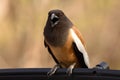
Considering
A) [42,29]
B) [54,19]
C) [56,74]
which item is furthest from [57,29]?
[42,29]

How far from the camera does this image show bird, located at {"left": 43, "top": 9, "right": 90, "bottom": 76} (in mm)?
3500

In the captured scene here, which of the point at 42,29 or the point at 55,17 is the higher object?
the point at 55,17

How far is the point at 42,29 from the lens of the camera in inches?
229

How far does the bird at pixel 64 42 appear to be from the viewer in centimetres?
350

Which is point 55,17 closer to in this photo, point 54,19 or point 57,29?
point 54,19

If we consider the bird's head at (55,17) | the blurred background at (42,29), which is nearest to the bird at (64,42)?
the bird's head at (55,17)

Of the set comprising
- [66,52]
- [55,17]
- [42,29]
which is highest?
[55,17]

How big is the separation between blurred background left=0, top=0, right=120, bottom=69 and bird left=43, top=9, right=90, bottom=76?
180 cm

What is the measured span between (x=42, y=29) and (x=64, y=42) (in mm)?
2343

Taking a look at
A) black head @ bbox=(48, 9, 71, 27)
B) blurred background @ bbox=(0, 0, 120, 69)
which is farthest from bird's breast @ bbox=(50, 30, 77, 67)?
blurred background @ bbox=(0, 0, 120, 69)

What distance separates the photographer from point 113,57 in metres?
5.50

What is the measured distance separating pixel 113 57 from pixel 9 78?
3106 millimetres

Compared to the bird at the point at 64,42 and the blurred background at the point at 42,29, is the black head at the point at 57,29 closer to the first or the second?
the bird at the point at 64,42

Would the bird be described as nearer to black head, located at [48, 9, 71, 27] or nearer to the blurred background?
black head, located at [48, 9, 71, 27]
